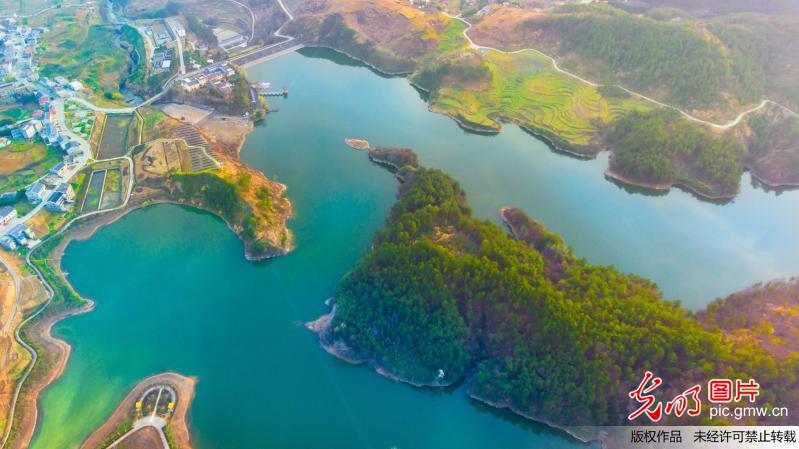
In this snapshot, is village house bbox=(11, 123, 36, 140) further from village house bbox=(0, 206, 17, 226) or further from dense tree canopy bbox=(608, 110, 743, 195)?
dense tree canopy bbox=(608, 110, 743, 195)

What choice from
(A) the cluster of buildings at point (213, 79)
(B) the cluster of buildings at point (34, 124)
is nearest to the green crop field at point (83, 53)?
(B) the cluster of buildings at point (34, 124)

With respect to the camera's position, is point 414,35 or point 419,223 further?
point 414,35

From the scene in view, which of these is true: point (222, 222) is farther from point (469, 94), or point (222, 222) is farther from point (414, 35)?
point (414, 35)

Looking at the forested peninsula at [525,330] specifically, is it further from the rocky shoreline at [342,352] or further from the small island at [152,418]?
the small island at [152,418]

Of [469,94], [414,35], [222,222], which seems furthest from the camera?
[414,35]

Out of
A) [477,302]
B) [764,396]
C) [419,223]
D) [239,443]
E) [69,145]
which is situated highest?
[69,145]

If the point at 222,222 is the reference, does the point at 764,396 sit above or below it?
below

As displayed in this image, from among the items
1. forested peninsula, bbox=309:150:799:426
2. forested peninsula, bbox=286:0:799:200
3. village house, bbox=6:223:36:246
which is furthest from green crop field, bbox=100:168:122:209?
forested peninsula, bbox=286:0:799:200

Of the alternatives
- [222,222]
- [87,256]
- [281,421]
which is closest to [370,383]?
[281,421]
